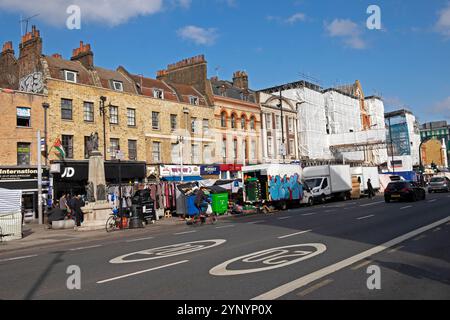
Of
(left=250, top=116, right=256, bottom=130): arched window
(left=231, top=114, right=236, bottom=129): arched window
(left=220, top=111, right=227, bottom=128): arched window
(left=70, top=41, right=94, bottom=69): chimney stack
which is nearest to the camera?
(left=70, top=41, right=94, bottom=69): chimney stack

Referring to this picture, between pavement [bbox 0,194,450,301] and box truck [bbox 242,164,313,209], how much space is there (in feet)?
49.1


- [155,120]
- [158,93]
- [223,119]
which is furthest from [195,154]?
[158,93]

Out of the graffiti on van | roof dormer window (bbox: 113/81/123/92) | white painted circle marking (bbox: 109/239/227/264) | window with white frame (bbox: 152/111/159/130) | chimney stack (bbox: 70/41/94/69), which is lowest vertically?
white painted circle marking (bbox: 109/239/227/264)

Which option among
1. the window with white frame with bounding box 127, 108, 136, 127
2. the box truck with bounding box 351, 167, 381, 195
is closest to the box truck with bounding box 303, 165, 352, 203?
the box truck with bounding box 351, 167, 381, 195

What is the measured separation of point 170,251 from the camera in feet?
36.4

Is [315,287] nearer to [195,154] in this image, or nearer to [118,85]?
[118,85]

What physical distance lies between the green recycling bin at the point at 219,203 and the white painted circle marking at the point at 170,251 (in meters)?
13.6

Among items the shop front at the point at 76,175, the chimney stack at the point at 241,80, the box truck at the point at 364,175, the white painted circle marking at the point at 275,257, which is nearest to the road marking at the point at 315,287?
the white painted circle marking at the point at 275,257

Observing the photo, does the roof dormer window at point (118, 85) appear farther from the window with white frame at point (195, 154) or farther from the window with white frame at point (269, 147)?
the window with white frame at point (269, 147)

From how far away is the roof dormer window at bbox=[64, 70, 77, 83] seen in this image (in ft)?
106

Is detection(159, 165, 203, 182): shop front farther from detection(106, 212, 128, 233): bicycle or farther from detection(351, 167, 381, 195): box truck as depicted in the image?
detection(351, 167, 381, 195): box truck

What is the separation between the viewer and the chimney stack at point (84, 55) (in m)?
35.1
